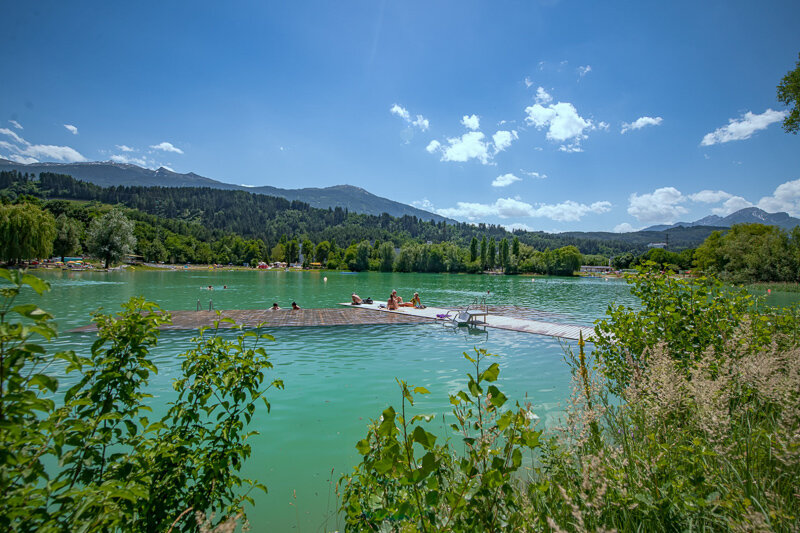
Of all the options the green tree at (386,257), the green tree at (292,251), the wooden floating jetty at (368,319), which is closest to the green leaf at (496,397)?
the wooden floating jetty at (368,319)

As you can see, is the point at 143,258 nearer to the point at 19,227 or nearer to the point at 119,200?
the point at 19,227

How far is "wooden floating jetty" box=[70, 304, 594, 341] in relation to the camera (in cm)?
1473

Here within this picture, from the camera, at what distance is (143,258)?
10744 cm

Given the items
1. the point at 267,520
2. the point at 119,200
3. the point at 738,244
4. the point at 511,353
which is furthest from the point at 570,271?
the point at 119,200

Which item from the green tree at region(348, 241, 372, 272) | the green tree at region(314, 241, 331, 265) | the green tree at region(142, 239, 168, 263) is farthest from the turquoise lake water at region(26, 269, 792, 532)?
the green tree at region(314, 241, 331, 265)

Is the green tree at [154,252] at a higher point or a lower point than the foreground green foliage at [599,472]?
higher

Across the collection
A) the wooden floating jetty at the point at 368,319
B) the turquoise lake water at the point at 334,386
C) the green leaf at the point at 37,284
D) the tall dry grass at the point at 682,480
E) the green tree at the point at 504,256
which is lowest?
the turquoise lake water at the point at 334,386

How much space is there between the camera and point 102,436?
6.19 ft

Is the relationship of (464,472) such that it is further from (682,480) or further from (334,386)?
(334,386)

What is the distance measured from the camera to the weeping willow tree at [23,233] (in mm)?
45781

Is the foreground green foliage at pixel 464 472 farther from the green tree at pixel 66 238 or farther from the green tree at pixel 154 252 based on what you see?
the green tree at pixel 154 252

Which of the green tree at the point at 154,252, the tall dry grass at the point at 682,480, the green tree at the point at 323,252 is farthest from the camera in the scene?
the green tree at the point at 323,252

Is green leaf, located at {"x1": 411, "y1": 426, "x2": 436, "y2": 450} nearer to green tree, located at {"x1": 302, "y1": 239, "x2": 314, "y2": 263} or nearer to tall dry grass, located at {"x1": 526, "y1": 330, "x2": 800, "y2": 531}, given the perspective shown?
tall dry grass, located at {"x1": 526, "y1": 330, "x2": 800, "y2": 531}

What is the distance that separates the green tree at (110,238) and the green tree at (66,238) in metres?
5.86
